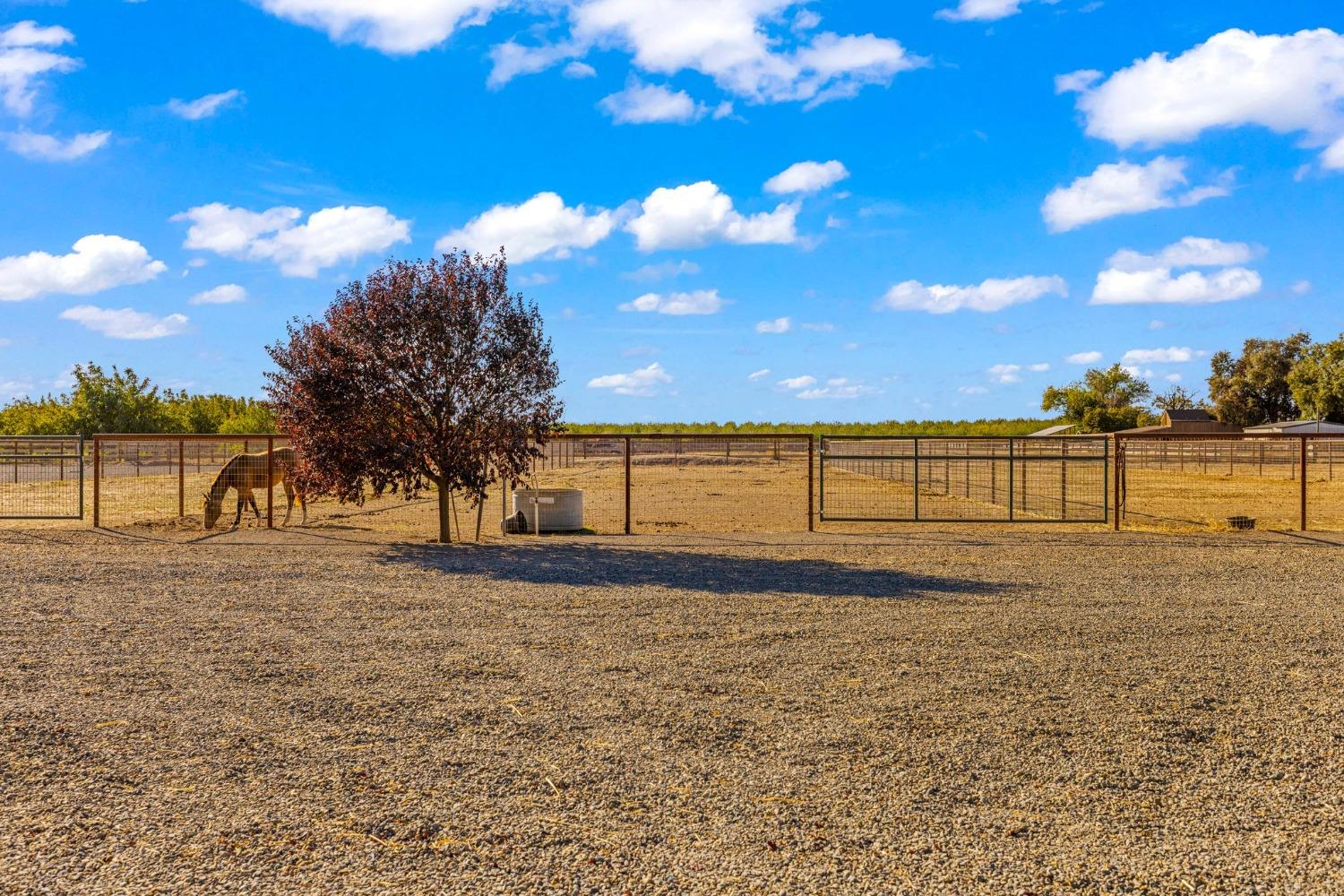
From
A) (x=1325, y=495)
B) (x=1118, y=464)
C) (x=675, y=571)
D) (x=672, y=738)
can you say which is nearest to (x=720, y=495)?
(x=1118, y=464)

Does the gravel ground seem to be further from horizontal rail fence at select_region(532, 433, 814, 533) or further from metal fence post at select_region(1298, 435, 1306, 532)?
horizontal rail fence at select_region(532, 433, 814, 533)

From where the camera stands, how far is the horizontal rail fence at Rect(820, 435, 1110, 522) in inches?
671

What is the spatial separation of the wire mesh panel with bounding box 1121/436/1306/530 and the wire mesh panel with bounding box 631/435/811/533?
20.9 feet

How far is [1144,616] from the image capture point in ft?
30.1

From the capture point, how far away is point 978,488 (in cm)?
3284

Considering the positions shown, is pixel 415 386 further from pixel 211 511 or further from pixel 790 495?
pixel 790 495

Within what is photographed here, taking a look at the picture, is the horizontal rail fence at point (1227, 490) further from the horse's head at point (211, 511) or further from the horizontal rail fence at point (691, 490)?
the horse's head at point (211, 511)

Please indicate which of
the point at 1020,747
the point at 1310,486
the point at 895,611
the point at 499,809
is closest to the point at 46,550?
the point at 895,611

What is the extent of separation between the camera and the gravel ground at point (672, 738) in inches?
159

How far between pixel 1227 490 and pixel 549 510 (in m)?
24.8

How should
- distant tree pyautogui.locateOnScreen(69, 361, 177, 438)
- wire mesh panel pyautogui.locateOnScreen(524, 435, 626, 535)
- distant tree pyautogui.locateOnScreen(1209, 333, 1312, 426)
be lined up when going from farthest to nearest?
distant tree pyautogui.locateOnScreen(1209, 333, 1312, 426) < distant tree pyautogui.locateOnScreen(69, 361, 177, 438) < wire mesh panel pyautogui.locateOnScreen(524, 435, 626, 535)

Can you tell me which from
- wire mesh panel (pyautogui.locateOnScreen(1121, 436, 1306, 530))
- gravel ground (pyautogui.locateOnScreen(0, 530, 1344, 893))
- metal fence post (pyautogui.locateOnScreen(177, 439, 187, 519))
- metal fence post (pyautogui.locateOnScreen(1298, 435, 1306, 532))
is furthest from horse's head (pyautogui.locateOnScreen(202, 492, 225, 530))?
metal fence post (pyautogui.locateOnScreen(1298, 435, 1306, 532))

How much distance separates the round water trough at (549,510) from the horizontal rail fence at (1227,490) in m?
8.51

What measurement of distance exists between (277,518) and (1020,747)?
16.9 metres
